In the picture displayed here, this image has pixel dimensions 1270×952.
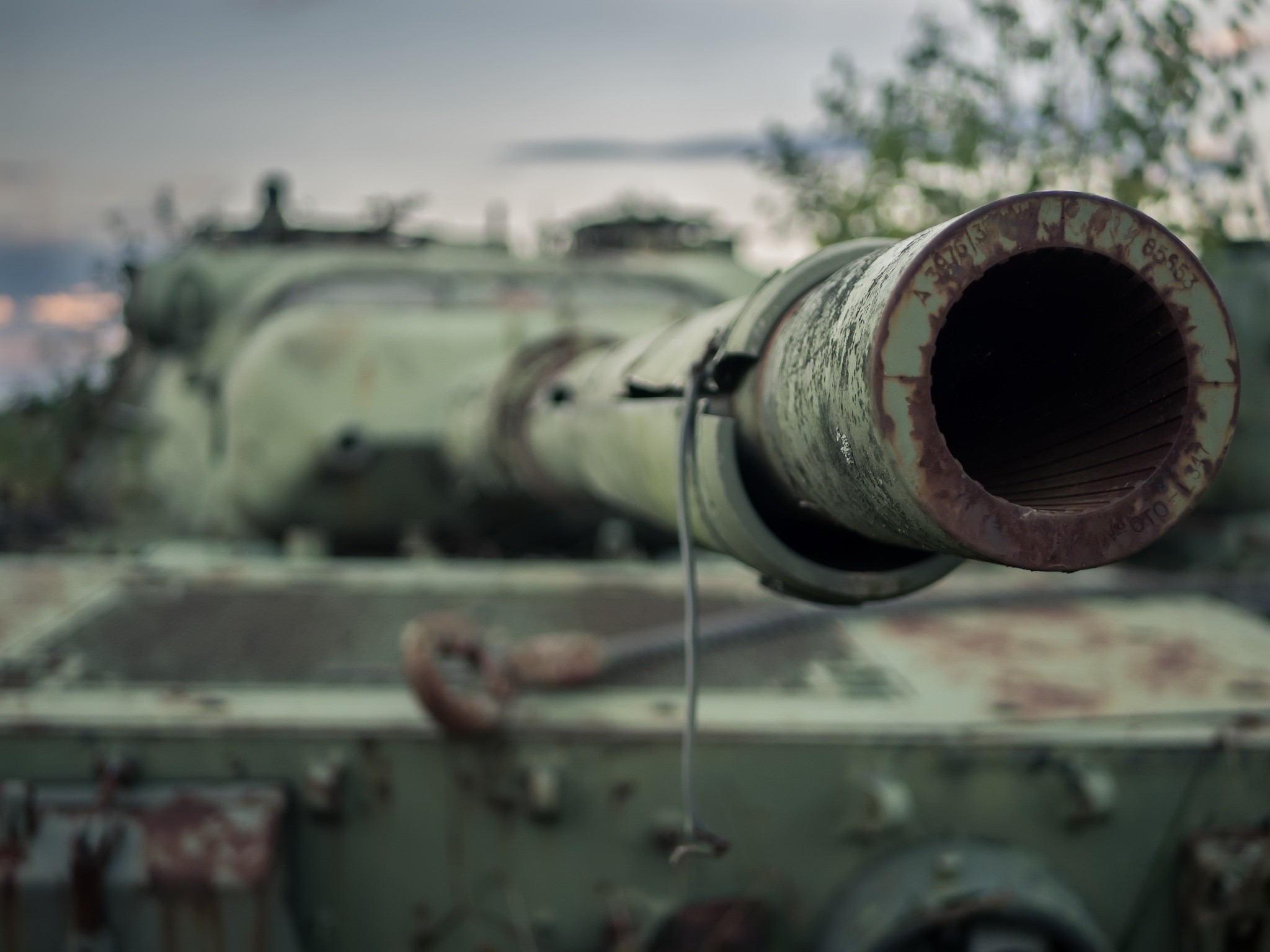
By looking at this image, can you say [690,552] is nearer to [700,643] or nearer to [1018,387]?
[1018,387]

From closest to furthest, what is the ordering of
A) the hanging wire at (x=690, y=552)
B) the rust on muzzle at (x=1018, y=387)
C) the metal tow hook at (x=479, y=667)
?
the rust on muzzle at (x=1018, y=387) < the hanging wire at (x=690, y=552) < the metal tow hook at (x=479, y=667)

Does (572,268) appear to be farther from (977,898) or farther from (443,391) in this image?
(977,898)

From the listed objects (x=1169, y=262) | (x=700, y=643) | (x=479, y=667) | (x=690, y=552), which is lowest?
(x=700, y=643)

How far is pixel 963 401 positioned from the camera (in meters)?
1.22

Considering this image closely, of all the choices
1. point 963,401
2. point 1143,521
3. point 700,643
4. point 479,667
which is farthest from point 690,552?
point 700,643

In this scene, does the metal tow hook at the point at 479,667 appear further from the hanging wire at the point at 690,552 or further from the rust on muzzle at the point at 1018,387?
the rust on muzzle at the point at 1018,387

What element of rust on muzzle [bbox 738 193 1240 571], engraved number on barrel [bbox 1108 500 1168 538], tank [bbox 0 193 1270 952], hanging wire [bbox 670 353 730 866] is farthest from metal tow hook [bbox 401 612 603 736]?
engraved number on barrel [bbox 1108 500 1168 538]

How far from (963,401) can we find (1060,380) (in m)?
0.10

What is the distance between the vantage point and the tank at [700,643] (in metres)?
1.05

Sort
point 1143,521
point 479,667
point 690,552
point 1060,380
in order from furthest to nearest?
point 479,667, point 690,552, point 1060,380, point 1143,521

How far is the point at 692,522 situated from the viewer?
1.56m

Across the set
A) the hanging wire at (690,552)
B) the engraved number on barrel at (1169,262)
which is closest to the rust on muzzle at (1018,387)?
the engraved number on barrel at (1169,262)

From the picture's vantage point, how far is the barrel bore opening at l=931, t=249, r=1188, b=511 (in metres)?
1.02

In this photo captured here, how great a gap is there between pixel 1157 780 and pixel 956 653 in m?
0.66
